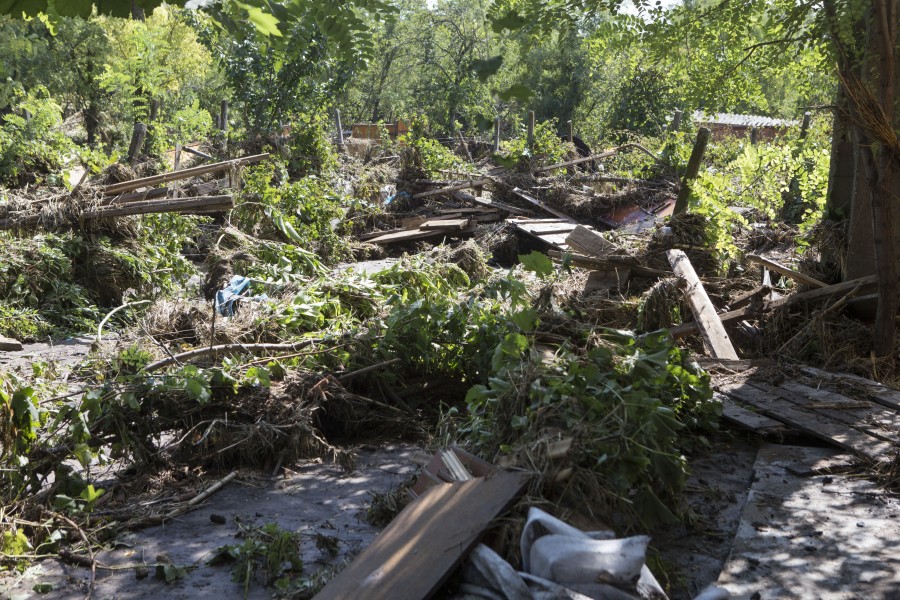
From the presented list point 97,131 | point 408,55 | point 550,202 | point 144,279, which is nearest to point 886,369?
point 144,279

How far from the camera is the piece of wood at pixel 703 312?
717 centimetres

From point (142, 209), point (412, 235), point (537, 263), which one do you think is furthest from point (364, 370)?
point (412, 235)

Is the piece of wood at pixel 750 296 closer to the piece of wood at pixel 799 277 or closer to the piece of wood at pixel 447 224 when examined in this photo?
the piece of wood at pixel 799 277

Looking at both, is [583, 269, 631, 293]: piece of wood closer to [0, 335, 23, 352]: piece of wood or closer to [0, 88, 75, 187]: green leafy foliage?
[0, 335, 23, 352]: piece of wood

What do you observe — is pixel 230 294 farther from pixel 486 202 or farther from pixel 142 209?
pixel 486 202

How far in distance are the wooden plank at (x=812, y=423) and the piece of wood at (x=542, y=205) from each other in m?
10.4

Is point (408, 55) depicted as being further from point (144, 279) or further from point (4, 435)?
point (4, 435)

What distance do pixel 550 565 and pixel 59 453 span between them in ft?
10.9

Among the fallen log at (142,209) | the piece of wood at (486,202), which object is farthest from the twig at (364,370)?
the piece of wood at (486,202)

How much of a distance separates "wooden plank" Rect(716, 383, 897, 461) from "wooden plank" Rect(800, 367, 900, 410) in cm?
60

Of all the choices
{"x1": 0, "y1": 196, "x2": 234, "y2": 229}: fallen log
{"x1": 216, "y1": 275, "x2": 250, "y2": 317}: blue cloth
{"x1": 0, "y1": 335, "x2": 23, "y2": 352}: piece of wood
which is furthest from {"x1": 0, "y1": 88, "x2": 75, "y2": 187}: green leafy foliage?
{"x1": 216, "y1": 275, "x2": 250, "y2": 317}: blue cloth

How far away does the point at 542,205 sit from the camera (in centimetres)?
1680

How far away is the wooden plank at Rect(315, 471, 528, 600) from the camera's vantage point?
10.0ft

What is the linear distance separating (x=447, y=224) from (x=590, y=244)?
22.7ft
